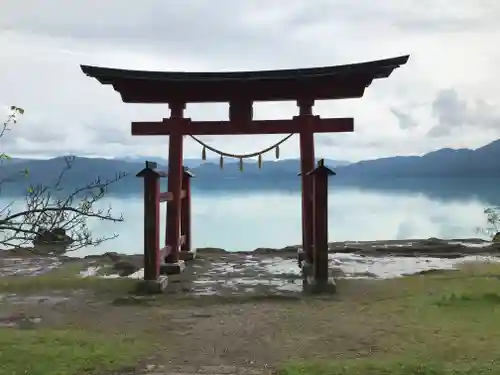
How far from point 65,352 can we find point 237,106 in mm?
4654

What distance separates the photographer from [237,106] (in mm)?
7797

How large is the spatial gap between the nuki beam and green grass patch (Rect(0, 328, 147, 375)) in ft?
12.6

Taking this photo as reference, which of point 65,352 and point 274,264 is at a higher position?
point 274,264

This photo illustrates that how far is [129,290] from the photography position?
264 inches

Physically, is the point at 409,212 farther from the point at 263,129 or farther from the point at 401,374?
the point at 401,374

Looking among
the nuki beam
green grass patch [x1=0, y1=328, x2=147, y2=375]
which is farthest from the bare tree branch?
the nuki beam

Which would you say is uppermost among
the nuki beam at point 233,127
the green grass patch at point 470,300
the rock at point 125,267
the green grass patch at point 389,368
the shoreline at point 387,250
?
the nuki beam at point 233,127

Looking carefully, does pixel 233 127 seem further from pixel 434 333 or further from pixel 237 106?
pixel 434 333

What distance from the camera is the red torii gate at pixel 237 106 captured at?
298 inches

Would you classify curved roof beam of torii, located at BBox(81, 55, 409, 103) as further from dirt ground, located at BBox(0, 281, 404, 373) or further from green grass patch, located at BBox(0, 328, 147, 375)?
green grass patch, located at BBox(0, 328, 147, 375)

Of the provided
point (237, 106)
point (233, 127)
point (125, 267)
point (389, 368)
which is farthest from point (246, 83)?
point (389, 368)

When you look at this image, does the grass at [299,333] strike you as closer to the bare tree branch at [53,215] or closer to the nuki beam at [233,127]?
the bare tree branch at [53,215]

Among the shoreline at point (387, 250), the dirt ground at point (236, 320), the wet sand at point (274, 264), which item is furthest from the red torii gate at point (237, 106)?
the shoreline at point (387, 250)

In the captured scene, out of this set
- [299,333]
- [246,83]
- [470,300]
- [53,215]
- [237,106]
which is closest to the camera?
[53,215]
